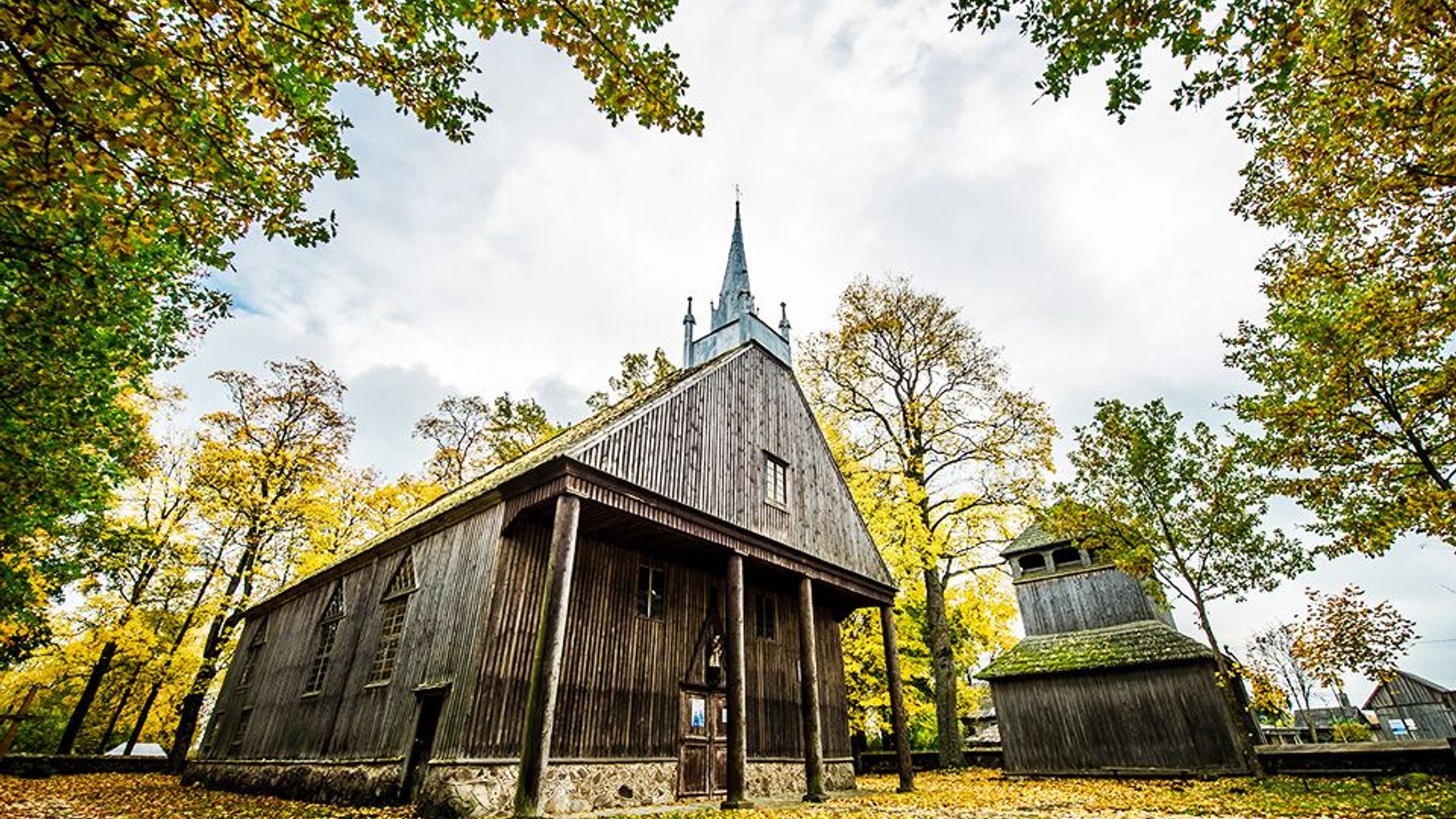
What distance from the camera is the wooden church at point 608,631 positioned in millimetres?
10250

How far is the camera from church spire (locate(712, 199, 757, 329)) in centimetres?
1798

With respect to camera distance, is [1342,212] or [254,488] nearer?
[1342,212]

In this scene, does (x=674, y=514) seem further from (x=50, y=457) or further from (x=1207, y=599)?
(x=1207, y=599)

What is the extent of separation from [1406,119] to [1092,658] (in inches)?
676

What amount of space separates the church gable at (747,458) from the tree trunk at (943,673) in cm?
446

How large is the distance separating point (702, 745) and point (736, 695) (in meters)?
2.59

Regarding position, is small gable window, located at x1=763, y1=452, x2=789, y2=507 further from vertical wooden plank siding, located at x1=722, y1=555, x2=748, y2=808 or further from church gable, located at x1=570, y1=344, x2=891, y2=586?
vertical wooden plank siding, located at x1=722, y1=555, x2=748, y2=808

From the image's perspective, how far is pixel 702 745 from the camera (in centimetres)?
1299

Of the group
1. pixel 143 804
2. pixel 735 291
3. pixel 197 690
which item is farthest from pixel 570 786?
pixel 197 690

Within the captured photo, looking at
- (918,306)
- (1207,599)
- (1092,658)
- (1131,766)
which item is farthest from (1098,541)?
(918,306)

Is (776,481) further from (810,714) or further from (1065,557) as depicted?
(1065,557)

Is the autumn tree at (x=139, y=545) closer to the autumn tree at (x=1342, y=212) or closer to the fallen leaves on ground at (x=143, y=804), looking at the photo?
the fallen leaves on ground at (x=143, y=804)

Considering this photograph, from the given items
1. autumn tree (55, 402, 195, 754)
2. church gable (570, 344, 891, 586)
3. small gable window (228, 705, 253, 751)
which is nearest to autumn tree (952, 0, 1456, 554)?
church gable (570, 344, 891, 586)

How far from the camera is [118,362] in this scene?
12008 millimetres
